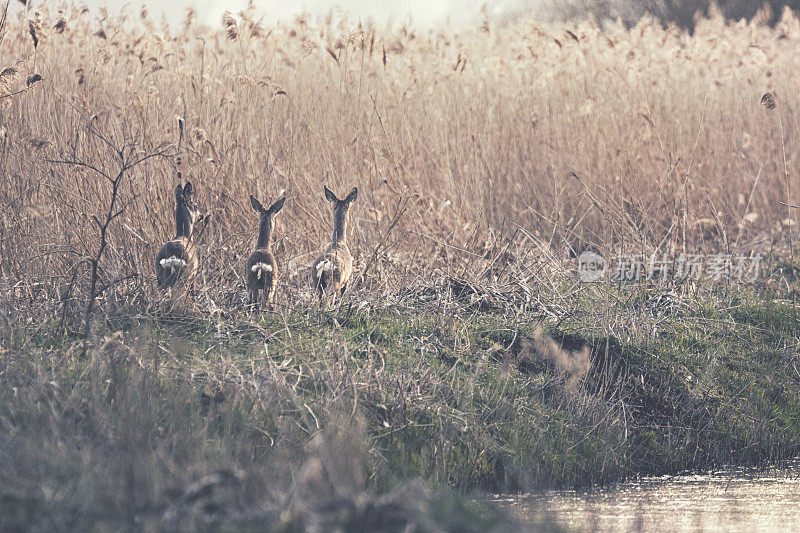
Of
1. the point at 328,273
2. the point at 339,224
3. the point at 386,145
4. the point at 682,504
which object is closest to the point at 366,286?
the point at 339,224

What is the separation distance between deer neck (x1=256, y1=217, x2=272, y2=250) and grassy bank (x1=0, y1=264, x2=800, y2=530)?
19.7 inches

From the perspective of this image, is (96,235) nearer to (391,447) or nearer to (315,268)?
(315,268)

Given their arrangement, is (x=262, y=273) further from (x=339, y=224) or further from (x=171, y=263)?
(x=339, y=224)

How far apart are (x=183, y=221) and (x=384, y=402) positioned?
2.10 m

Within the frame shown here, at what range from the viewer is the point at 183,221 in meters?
6.53

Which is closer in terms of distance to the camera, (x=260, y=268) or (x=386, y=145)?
(x=260, y=268)

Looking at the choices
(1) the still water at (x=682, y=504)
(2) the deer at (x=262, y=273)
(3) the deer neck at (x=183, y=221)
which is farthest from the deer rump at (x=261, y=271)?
(1) the still water at (x=682, y=504)

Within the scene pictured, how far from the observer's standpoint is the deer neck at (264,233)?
643 cm

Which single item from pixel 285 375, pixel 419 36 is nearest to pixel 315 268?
pixel 285 375

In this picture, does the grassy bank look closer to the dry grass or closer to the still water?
the still water

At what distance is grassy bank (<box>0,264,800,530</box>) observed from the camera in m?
3.64

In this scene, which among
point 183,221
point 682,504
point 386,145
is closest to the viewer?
point 682,504

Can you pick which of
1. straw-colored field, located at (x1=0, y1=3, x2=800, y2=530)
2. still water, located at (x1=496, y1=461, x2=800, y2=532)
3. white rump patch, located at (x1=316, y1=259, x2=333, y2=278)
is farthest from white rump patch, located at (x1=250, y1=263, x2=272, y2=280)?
still water, located at (x1=496, y1=461, x2=800, y2=532)

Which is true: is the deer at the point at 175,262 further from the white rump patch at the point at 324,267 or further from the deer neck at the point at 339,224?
the deer neck at the point at 339,224
